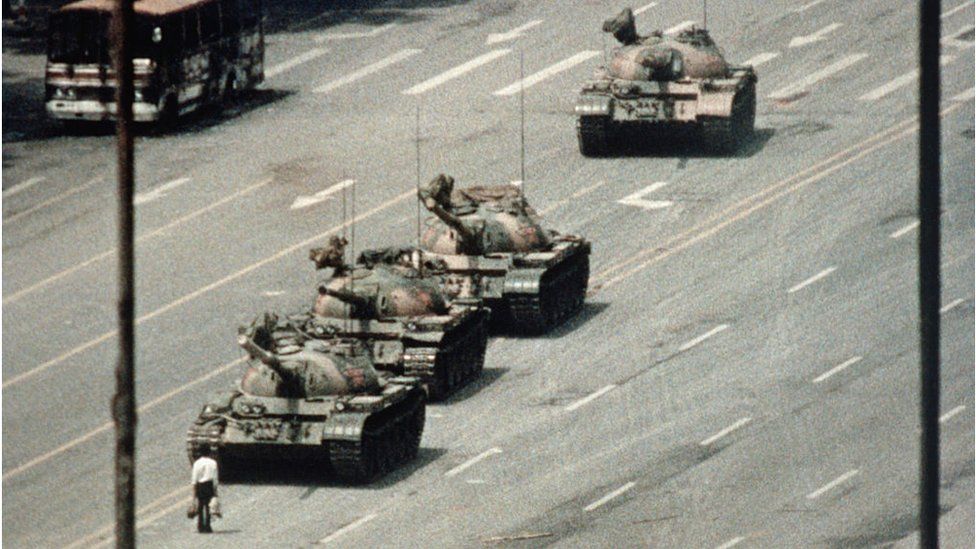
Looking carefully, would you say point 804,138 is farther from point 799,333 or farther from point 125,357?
point 125,357

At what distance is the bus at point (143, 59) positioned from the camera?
6738 cm

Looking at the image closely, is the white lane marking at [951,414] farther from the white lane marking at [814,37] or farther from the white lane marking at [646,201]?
the white lane marking at [814,37]

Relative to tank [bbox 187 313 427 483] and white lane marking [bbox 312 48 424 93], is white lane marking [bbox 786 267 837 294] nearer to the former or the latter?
tank [bbox 187 313 427 483]

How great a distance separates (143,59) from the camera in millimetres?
67688

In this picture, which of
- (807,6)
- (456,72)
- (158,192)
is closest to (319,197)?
(158,192)

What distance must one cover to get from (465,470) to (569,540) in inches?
180

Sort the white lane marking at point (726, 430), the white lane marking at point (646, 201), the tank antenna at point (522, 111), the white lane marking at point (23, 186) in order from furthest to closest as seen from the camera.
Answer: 1. the tank antenna at point (522, 111)
2. the white lane marking at point (23, 186)
3. the white lane marking at point (646, 201)
4. the white lane marking at point (726, 430)

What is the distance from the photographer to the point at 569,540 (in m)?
41.0

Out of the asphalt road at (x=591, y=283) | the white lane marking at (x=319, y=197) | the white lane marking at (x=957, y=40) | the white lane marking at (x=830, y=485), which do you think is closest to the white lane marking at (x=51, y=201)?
the asphalt road at (x=591, y=283)

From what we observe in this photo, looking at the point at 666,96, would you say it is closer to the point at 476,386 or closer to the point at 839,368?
the point at 839,368

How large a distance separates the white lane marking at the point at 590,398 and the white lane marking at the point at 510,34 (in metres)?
29.3

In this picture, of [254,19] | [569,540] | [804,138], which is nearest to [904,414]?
[569,540]

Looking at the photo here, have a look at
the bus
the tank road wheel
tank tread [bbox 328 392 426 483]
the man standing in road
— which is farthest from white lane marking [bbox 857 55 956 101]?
the man standing in road

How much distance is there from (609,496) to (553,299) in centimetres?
1136
